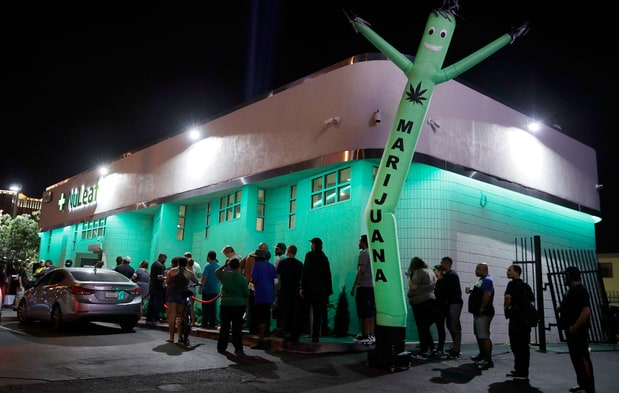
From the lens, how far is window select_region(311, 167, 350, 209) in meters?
11.2

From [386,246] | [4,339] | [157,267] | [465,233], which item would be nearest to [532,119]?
[465,233]

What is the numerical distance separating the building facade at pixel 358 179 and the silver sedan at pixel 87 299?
3286mm

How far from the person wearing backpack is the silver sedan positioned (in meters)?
7.57

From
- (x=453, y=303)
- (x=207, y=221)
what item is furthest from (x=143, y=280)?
(x=453, y=303)

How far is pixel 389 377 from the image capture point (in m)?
7.17

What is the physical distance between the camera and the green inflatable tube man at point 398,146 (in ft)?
24.7

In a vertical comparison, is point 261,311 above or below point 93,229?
below

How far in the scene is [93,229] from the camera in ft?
71.6

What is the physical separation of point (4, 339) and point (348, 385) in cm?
685

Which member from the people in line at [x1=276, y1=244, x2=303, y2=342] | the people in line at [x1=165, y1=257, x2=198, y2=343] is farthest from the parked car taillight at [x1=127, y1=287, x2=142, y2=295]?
the people in line at [x1=276, y1=244, x2=303, y2=342]

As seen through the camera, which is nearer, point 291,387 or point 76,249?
point 291,387

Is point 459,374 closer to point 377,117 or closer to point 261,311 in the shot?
point 261,311

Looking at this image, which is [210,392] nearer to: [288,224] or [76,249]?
[288,224]

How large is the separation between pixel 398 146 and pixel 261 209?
22.3ft
